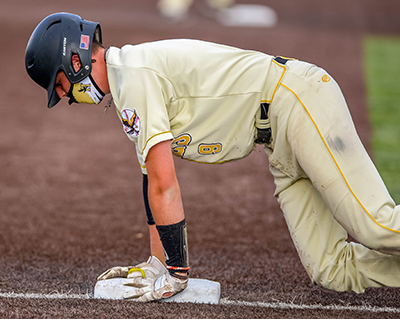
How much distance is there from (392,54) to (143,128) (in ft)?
43.0

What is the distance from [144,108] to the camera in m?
2.69

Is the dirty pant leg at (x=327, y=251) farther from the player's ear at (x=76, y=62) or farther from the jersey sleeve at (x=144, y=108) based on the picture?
the player's ear at (x=76, y=62)

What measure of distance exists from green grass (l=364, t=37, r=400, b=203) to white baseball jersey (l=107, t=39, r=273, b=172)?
10.0 ft

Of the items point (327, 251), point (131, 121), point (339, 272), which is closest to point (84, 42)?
point (131, 121)

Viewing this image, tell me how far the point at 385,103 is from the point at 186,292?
8.04 meters

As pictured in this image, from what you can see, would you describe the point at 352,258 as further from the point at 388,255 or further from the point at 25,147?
the point at 25,147

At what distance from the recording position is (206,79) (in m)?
2.89

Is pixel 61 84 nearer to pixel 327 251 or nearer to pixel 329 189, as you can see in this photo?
pixel 329 189

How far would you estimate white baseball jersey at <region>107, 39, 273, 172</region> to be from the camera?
9.02ft

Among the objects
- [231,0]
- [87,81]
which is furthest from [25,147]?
[231,0]

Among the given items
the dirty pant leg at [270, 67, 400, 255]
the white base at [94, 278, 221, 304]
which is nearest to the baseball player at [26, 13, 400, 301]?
the dirty pant leg at [270, 67, 400, 255]

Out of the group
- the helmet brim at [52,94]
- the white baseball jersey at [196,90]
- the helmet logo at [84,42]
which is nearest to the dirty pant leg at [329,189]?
the white baseball jersey at [196,90]

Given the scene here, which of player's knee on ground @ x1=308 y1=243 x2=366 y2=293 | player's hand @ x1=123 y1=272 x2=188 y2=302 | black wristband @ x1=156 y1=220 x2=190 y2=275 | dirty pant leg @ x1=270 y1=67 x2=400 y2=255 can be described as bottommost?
player's hand @ x1=123 y1=272 x2=188 y2=302

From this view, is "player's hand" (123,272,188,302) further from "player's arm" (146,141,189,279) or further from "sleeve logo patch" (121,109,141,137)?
"sleeve logo patch" (121,109,141,137)
